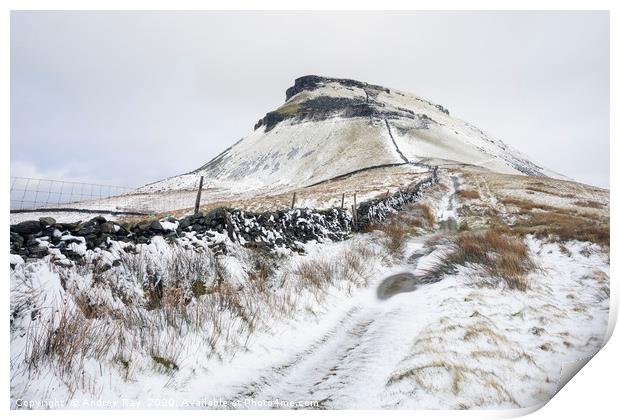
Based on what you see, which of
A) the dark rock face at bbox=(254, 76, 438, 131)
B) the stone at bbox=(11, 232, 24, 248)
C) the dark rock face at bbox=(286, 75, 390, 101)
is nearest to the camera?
the stone at bbox=(11, 232, 24, 248)

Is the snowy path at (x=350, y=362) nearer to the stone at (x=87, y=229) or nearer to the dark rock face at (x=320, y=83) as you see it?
the stone at (x=87, y=229)

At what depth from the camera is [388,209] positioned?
58.8ft

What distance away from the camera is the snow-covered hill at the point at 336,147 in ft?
206

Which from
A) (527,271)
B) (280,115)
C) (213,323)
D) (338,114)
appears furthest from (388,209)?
(280,115)

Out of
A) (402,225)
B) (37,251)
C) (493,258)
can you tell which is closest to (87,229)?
(37,251)

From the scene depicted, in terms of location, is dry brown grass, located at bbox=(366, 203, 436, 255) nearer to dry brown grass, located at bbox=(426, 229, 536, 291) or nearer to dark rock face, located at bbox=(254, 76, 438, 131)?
dry brown grass, located at bbox=(426, 229, 536, 291)

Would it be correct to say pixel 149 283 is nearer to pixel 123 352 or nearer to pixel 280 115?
pixel 123 352

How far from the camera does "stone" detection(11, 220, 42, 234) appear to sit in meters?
3.90

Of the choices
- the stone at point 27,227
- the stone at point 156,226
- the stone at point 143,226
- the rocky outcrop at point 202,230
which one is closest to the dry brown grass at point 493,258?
the rocky outcrop at point 202,230

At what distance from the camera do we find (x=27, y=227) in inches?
157

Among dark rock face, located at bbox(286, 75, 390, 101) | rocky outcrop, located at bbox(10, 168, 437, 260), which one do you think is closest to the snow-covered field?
rocky outcrop, located at bbox(10, 168, 437, 260)

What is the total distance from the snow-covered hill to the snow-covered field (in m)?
51.4

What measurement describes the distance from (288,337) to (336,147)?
70242 mm

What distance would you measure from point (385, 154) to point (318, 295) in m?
59.3
